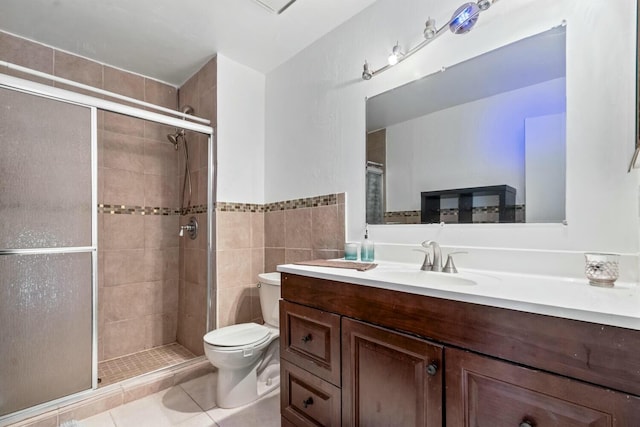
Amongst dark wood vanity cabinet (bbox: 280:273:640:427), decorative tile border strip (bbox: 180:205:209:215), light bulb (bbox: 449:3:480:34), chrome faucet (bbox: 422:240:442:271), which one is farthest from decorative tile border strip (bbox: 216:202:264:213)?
light bulb (bbox: 449:3:480:34)

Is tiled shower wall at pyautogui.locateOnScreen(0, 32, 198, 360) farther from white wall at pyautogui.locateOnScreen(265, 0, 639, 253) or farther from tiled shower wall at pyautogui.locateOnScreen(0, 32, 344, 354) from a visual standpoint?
white wall at pyautogui.locateOnScreen(265, 0, 639, 253)

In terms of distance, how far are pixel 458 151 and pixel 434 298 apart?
83 cm

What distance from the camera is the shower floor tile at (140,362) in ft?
6.66

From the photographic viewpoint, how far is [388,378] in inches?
38.9

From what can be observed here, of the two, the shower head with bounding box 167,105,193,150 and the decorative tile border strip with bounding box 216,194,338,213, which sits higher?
the shower head with bounding box 167,105,193,150

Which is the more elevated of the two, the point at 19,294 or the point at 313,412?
the point at 19,294

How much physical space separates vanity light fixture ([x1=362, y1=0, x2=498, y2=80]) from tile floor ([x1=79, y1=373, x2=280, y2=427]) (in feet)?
6.65

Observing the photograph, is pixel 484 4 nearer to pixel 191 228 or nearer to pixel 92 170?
pixel 92 170

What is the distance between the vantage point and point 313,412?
49.8 inches

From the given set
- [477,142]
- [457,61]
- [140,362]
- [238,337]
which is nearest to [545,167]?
[477,142]

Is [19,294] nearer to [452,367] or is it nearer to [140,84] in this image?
[140,84]

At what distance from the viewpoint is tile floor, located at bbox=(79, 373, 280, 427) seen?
1.63 m

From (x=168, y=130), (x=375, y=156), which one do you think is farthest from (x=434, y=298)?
(x=168, y=130)

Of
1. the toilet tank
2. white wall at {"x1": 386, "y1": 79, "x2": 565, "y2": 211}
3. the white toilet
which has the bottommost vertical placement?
the white toilet
